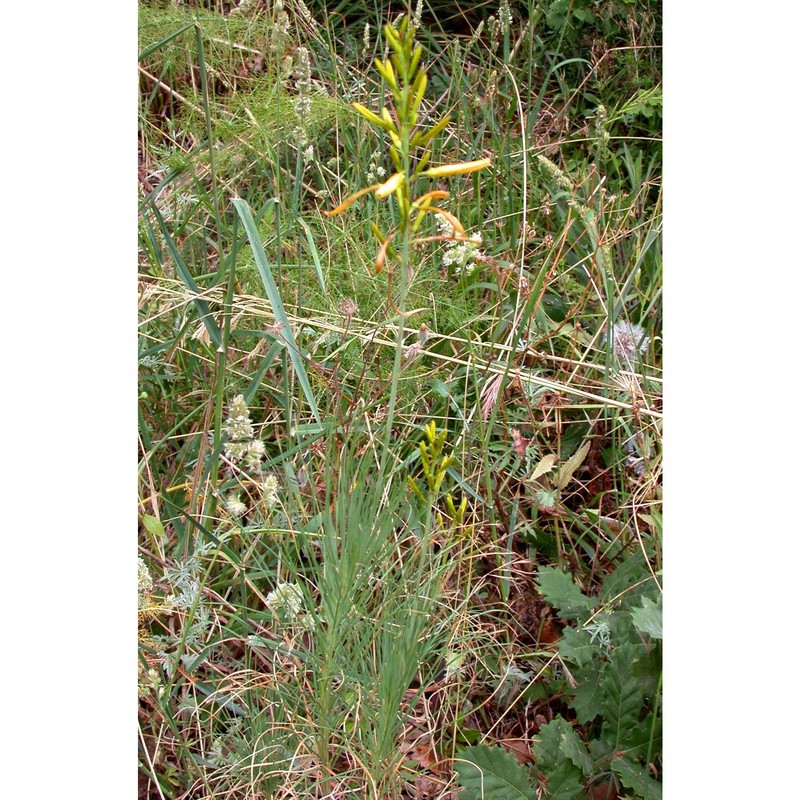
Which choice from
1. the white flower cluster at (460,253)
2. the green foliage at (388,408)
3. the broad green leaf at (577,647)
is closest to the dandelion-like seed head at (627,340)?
the green foliage at (388,408)

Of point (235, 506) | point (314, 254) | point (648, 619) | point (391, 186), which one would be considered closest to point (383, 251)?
point (391, 186)

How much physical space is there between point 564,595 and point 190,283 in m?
0.55

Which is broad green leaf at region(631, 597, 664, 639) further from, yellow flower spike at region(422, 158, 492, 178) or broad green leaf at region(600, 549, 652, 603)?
yellow flower spike at region(422, 158, 492, 178)

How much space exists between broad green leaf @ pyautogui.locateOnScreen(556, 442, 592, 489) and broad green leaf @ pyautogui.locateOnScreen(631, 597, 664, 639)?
0.16 meters

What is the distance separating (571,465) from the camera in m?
1.01

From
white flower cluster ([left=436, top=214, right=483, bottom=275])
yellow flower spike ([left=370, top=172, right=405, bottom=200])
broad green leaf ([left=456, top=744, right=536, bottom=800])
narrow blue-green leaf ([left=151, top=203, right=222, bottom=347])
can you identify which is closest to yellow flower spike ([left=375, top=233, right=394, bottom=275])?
yellow flower spike ([left=370, top=172, right=405, bottom=200])

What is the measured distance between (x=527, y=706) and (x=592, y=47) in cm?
75

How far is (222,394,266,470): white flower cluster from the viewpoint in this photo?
971 millimetres

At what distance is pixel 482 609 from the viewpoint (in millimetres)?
975

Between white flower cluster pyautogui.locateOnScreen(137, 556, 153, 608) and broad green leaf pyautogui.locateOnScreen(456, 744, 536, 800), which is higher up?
white flower cluster pyautogui.locateOnScreen(137, 556, 153, 608)

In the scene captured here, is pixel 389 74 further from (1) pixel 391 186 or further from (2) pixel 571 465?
(2) pixel 571 465
